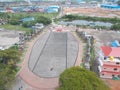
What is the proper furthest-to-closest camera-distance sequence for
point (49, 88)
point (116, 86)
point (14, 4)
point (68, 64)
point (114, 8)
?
point (14, 4)
point (114, 8)
point (68, 64)
point (116, 86)
point (49, 88)

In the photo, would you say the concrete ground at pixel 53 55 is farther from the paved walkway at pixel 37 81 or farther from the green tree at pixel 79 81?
the green tree at pixel 79 81

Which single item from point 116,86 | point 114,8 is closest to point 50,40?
point 116,86

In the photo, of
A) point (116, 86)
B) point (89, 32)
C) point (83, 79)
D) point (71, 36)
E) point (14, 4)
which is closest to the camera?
point (83, 79)

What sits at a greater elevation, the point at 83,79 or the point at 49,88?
the point at 83,79

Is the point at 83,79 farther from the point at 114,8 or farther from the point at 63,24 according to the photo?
the point at 114,8

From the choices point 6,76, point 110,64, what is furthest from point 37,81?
point 110,64

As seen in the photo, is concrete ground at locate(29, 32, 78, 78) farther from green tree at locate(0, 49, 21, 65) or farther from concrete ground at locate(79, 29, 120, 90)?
concrete ground at locate(79, 29, 120, 90)

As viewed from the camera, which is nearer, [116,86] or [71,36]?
[116,86]
